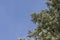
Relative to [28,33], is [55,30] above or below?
below

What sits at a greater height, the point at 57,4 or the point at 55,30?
the point at 57,4

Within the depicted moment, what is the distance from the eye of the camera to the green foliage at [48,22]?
20.2 meters

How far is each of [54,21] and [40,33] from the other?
167cm

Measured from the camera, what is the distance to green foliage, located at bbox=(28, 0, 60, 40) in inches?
794

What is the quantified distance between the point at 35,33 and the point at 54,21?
2.33 meters

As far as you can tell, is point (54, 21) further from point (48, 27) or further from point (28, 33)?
point (28, 33)

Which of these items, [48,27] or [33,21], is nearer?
[48,27]

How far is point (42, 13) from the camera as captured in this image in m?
22.3

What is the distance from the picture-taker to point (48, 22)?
826 inches

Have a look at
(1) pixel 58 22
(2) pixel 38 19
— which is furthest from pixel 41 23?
(1) pixel 58 22

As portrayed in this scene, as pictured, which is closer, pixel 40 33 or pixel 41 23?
pixel 40 33

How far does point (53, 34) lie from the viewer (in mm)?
20125

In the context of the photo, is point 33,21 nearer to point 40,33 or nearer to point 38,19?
point 38,19

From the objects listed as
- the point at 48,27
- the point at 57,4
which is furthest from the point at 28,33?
the point at 57,4
